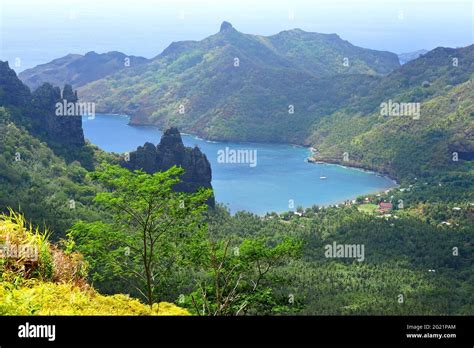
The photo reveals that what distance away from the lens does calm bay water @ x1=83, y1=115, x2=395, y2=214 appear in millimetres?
62719

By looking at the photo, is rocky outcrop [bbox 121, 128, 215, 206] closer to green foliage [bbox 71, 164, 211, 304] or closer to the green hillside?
green foliage [bbox 71, 164, 211, 304]

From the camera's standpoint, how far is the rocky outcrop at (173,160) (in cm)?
4750

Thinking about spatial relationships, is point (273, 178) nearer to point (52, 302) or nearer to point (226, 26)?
point (52, 302)

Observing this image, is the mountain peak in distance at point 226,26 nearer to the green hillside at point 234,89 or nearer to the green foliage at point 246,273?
the green hillside at point 234,89

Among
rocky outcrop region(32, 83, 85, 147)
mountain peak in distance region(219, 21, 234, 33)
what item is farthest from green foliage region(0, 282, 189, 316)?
mountain peak in distance region(219, 21, 234, 33)

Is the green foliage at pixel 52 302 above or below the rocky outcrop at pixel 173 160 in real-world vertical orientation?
above

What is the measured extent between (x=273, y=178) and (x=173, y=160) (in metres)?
25.9

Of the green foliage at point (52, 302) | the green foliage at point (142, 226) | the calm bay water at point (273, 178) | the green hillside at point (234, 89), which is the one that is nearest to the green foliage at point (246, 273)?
the green foliage at point (142, 226)

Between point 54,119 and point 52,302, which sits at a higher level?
point 54,119

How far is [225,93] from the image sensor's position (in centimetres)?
11169

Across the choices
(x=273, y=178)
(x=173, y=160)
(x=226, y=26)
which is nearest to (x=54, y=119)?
(x=173, y=160)

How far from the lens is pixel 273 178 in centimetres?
7331

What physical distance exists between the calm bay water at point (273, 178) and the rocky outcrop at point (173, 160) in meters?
7.57
